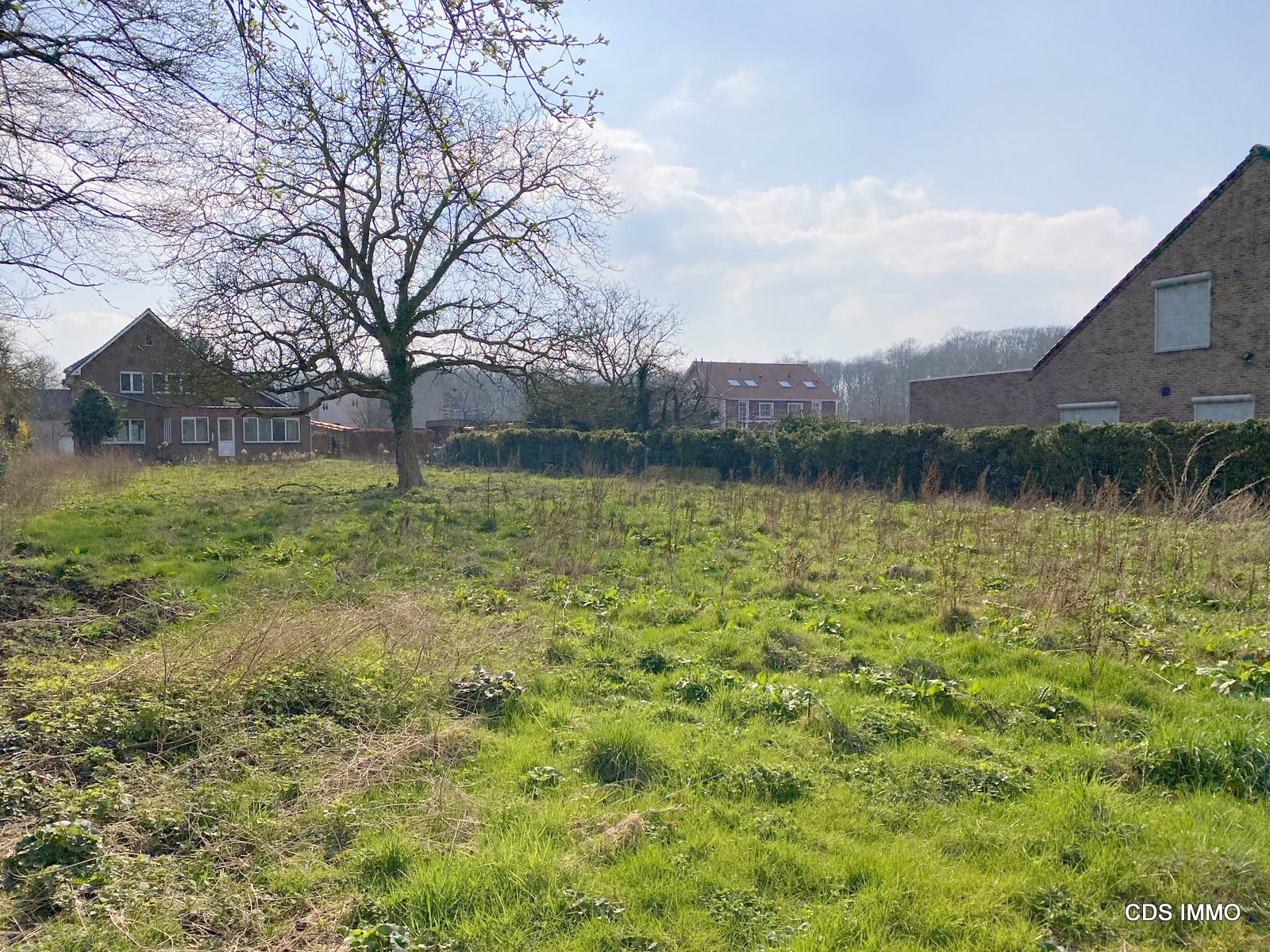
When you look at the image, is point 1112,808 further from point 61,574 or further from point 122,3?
point 61,574

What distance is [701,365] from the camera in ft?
202

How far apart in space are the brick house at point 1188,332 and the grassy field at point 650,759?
15811 mm

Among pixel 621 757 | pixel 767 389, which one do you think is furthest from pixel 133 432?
pixel 621 757

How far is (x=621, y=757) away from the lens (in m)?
4.22

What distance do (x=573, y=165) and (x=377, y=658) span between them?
15846 millimetres

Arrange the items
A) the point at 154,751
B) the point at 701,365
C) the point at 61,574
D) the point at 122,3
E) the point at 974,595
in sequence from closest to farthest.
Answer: the point at 154,751
the point at 122,3
the point at 974,595
the point at 61,574
the point at 701,365

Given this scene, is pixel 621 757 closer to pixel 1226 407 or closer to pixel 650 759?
pixel 650 759

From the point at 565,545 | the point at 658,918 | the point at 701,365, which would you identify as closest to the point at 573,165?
the point at 565,545

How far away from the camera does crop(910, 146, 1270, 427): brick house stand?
66.2 feet

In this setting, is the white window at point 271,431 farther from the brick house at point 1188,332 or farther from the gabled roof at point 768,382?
the brick house at point 1188,332

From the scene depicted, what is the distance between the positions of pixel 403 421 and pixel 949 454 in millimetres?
14213

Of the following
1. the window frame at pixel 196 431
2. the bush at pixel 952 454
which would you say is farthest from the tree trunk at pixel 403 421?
the window frame at pixel 196 431

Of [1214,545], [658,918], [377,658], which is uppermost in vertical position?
[1214,545]

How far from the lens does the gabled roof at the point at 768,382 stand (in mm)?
63219
